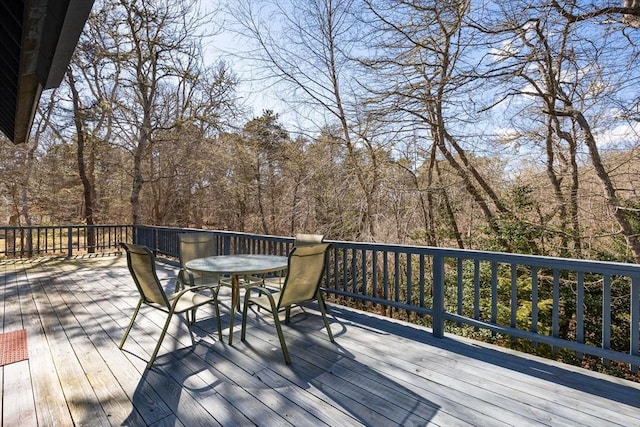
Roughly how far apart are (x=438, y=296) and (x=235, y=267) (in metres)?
1.98

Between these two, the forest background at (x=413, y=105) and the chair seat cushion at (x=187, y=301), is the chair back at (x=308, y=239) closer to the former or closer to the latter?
the chair seat cushion at (x=187, y=301)

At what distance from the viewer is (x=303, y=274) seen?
110 inches

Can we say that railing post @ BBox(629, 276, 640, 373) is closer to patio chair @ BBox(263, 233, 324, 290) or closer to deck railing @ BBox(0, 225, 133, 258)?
patio chair @ BBox(263, 233, 324, 290)

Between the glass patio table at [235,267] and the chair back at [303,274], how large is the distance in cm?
42

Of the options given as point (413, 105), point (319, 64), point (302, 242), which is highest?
point (319, 64)

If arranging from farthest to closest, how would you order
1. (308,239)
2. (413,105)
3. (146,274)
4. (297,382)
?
1. (413,105)
2. (308,239)
3. (146,274)
4. (297,382)

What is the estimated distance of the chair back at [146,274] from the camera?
270 centimetres

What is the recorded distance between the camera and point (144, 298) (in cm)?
288

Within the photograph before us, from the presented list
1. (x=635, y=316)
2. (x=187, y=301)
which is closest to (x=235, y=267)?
(x=187, y=301)

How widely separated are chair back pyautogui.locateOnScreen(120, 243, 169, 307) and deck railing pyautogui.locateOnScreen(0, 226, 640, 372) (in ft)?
6.31

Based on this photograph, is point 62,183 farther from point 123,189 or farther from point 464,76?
point 464,76

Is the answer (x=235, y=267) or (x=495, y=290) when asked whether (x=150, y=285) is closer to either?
(x=235, y=267)

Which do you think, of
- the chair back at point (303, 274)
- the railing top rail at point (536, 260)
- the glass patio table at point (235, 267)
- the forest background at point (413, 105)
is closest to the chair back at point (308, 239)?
the glass patio table at point (235, 267)

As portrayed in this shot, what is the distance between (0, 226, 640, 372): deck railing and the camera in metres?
2.36
